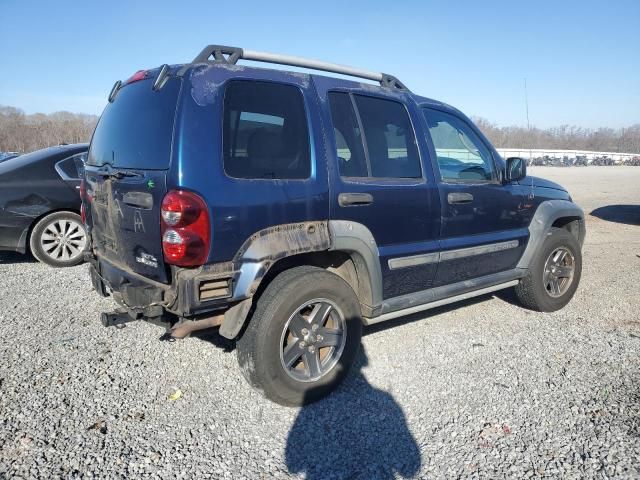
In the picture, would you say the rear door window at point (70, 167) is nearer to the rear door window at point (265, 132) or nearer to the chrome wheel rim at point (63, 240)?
the chrome wheel rim at point (63, 240)

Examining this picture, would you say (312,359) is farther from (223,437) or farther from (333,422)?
(223,437)

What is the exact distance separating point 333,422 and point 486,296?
3.13 meters

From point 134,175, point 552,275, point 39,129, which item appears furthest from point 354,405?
point 39,129

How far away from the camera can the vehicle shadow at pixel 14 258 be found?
6.55m

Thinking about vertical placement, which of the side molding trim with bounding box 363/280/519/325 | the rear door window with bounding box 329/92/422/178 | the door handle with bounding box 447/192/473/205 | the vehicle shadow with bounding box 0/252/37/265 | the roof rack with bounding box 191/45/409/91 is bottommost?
the side molding trim with bounding box 363/280/519/325

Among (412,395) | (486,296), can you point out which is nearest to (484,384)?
(412,395)

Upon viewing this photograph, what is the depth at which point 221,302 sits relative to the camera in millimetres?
2727

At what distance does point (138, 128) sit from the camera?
296 centimetres

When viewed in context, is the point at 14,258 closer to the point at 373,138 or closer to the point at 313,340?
the point at 313,340

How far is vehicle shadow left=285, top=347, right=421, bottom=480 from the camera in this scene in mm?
2475

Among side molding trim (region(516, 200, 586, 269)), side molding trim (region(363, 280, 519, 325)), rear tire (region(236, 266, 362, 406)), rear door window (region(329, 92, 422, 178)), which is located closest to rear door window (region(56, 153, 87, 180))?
rear door window (region(329, 92, 422, 178))

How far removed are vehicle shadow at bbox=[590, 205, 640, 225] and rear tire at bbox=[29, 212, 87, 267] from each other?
11.2 metres

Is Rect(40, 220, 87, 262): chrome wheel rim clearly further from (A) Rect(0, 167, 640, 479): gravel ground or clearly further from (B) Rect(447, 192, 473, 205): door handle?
(B) Rect(447, 192, 473, 205): door handle

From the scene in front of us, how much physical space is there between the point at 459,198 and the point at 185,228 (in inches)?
89.3
